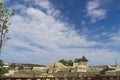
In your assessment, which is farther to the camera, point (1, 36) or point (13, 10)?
point (13, 10)

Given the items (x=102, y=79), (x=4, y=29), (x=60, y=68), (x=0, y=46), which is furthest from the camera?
(x=60, y=68)

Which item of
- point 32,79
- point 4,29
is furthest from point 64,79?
point 4,29

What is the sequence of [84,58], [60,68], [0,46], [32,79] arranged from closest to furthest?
[32,79] < [0,46] < [60,68] < [84,58]

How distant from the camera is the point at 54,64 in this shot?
6147 cm

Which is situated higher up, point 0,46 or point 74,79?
point 0,46

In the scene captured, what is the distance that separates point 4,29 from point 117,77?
39.4 ft

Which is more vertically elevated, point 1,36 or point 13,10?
point 13,10

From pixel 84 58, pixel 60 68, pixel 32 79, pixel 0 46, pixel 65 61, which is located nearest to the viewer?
pixel 32 79

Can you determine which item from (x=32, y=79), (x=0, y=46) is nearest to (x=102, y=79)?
(x=32, y=79)

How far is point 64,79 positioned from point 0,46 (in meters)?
8.84

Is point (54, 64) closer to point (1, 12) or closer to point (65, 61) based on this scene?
point (65, 61)

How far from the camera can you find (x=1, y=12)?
2025 cm

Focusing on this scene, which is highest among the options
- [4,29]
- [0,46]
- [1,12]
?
[1,12]

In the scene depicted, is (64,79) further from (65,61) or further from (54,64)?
(65,61)
